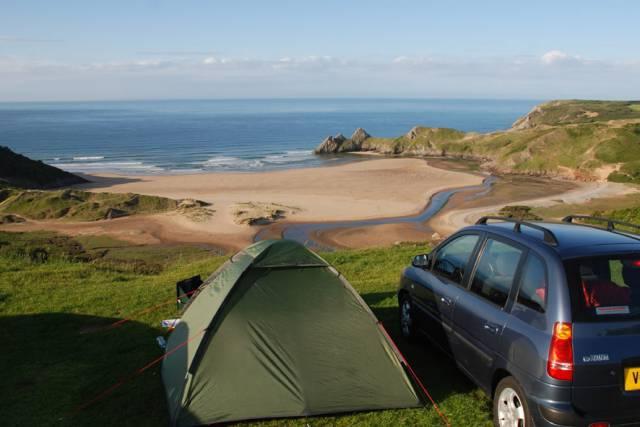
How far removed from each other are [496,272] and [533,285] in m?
0.75

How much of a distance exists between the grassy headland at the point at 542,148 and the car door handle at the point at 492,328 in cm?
5253

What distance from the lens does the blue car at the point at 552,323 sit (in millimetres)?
4645

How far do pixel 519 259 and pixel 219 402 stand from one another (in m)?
3.68

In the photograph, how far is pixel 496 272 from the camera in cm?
598

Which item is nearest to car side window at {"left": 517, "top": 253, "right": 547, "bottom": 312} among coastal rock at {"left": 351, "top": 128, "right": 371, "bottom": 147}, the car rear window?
the car rear window

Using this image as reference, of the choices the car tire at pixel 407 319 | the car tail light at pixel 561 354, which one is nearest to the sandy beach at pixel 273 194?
the car tire at pixel 407 319

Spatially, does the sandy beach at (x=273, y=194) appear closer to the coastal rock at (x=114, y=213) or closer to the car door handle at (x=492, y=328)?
the coastal rock at (x=114, y=213)

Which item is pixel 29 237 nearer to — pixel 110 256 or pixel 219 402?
pixel 110 256

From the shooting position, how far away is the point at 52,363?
26.7 feet

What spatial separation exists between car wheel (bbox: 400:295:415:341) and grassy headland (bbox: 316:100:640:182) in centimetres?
5048

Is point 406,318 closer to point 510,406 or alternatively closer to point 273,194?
point 510,406

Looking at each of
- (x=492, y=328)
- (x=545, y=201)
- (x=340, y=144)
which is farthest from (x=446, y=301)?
(x=340, y=144)

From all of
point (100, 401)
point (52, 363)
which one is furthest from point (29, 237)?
point (100, 401)

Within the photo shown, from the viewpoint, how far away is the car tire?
810 centimetres
